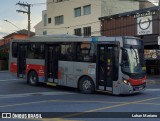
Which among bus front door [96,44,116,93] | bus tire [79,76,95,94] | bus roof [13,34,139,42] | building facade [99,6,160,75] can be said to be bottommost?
bus tire [79,76,95,94]

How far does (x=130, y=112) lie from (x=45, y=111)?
9.57 ft

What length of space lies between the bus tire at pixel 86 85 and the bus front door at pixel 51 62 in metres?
2.03

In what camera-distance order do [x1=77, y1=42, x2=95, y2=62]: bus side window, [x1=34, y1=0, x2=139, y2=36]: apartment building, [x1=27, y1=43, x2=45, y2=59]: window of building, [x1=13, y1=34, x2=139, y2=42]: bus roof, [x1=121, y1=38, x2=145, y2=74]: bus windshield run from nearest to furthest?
[x1=121, y1=38, x2=145, y2=74]: bus windshield, [x1=13, y1=34, x2=139, y2=42]: bus roof, [x1=77, y1=42, x2=95, y2=62]: bus side window, [x1=27, y1=43, x2=45, y2=59]: window of building, [x1=34, y1=0, x2=139, y2=36]: apartment building

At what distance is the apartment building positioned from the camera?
2014 inches

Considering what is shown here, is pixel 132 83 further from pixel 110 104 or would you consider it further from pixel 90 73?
pixel 110 104

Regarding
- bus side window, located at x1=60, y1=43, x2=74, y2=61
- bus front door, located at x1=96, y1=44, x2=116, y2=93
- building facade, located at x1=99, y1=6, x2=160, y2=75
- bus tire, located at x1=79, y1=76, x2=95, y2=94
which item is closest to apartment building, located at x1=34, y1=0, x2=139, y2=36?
building facade, located at x1=99, y1=6, x2=160, y2=75

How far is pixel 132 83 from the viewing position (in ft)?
55.1

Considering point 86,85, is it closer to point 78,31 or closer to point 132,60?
point 132,60

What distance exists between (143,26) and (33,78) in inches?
685

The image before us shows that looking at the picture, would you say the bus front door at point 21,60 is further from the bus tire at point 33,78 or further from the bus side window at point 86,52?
the bus side window at point 86,52

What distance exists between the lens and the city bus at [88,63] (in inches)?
659

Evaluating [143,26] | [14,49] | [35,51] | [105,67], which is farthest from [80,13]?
[105,67]

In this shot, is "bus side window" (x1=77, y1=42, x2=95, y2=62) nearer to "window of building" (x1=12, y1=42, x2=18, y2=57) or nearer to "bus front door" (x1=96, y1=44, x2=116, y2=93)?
"bus front door" (x1=96, y1=44, x2=116, y2=93)

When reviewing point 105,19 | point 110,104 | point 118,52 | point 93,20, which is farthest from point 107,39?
point 93,20
